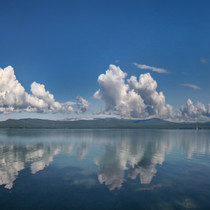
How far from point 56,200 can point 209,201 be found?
61.3 ft

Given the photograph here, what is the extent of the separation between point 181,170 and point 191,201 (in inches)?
714

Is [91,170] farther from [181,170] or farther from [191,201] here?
[191,201]

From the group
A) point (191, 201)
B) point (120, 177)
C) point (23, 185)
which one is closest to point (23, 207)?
point (23, 185)

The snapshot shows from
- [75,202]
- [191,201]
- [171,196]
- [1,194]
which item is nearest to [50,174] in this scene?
[1,194]

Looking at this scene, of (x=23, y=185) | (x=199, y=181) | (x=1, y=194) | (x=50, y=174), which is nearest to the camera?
(x=1, y=194)

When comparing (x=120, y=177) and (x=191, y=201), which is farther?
(x=120, y=177)

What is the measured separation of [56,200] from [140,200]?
10.3 metres

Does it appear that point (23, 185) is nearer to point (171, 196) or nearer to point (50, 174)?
point (50, 174)

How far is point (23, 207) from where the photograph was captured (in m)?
21.5

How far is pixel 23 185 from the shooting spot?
29.1 m

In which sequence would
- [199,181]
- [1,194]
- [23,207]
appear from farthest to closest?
[199,181] → [1,194] → [23,207]

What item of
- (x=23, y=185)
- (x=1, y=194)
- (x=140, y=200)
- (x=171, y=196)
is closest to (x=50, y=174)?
(x=23, y=185)

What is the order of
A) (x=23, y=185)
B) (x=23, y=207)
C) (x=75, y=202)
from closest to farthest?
(x=23, y=207), (x=75, y=202), (x=23, y=185)

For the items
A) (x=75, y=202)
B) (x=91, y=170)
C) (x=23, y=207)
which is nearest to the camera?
(x=23, y=207)
